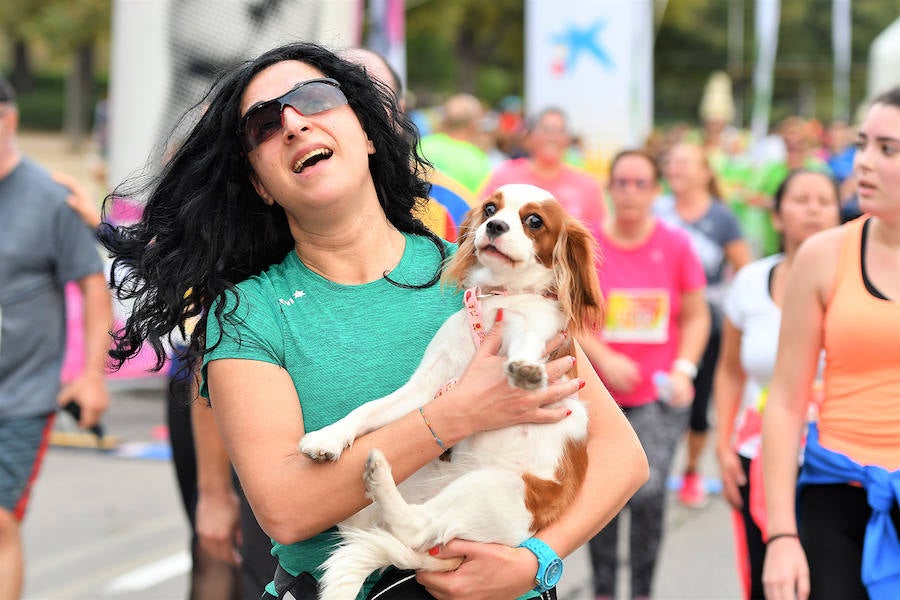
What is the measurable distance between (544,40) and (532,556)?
32.0ft

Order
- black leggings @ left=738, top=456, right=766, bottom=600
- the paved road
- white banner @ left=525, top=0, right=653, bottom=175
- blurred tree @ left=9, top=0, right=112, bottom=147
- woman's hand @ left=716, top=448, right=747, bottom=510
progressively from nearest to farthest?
black leggings @ left=738, top=456, right=766, bottom=600 → woman's hand @ left=716, top=448, right=747, bottom=510 → the paved road → white banner @ left=525, top=0, right=653, bottom=175 → blurred tree @ left=9, top=0, right=112, bottom=147

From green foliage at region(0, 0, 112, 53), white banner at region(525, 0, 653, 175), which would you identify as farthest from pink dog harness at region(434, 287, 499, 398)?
green foliage at region(0, 0, 112, 53)

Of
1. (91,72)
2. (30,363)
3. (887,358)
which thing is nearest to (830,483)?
(887,358)

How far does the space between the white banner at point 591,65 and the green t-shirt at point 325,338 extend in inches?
356

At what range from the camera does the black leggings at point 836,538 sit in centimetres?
314

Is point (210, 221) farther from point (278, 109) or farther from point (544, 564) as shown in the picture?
point (544, 564)

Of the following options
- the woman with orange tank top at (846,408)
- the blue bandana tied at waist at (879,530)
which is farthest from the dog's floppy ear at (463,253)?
the blue bandana tied at waist at (879,530)

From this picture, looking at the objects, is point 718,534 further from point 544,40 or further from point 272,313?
point 544,40

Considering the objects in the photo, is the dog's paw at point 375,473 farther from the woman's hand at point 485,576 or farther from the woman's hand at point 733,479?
the woman's hand at point 733,479

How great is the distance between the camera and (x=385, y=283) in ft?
8.31

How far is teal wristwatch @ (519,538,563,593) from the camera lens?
2379mm

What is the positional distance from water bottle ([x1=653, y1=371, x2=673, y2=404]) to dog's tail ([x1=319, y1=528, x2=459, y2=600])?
3.42 meters

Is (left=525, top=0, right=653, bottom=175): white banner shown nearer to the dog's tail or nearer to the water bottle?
the water bottle

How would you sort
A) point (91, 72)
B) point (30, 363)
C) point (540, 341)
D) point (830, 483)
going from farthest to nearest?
point (91, 72), point (30, 363), point (830, 483), point (540, 341)
